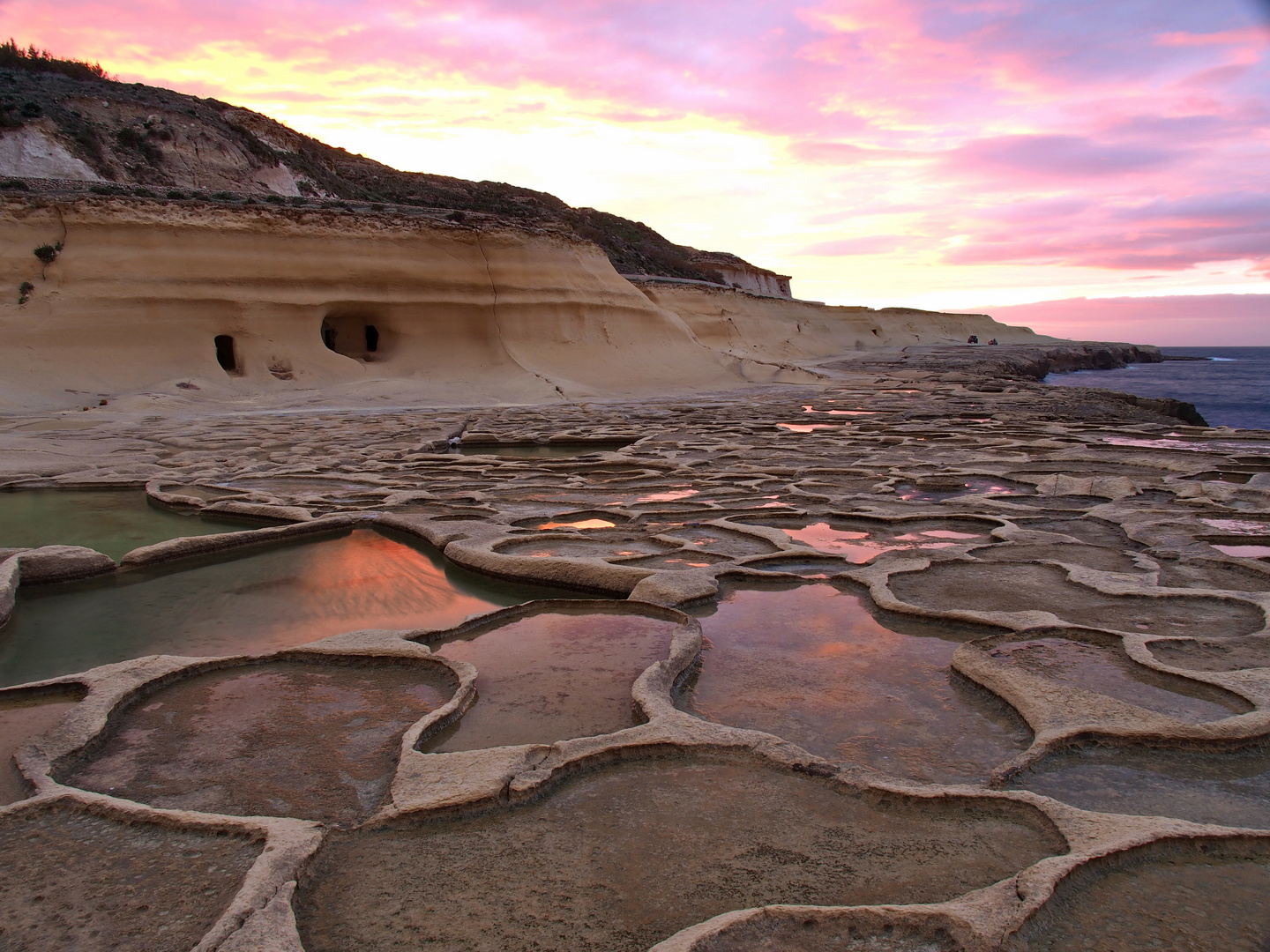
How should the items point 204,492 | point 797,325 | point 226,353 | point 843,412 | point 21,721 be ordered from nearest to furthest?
1. point 21,721
2. point 204,492
3. point 843,412
4. point 226,353
5. point 797,325

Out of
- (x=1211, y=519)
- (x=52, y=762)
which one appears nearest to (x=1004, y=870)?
(x=52, y=762)

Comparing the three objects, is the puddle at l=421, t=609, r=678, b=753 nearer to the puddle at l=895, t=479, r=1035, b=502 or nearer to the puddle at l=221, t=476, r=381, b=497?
the puddle at l=895, t=479, r=1035, b=502

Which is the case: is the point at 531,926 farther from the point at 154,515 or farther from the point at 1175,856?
the point at 154,515

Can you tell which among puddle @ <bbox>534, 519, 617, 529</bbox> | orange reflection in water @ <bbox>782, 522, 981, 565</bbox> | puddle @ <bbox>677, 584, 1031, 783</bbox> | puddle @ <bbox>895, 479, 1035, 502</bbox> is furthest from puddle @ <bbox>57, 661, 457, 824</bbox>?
puddle @ <bbox>895, 479, 1035, 502</bbox>

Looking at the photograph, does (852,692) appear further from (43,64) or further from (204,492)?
(43,64)

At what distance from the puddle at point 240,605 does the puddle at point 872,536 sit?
1.54m

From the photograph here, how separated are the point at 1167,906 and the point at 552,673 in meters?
1.94

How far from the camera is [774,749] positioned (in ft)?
7.68

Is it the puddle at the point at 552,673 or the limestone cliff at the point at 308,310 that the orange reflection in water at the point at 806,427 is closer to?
the limestone cliff at the point at 308,310

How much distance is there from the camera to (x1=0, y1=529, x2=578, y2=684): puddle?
3.72 metres

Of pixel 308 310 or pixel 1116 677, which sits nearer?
pixel 1116 677

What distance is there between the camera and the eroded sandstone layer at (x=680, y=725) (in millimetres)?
1758

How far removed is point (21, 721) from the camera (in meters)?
2.77

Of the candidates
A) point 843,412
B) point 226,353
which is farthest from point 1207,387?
point 226,353
